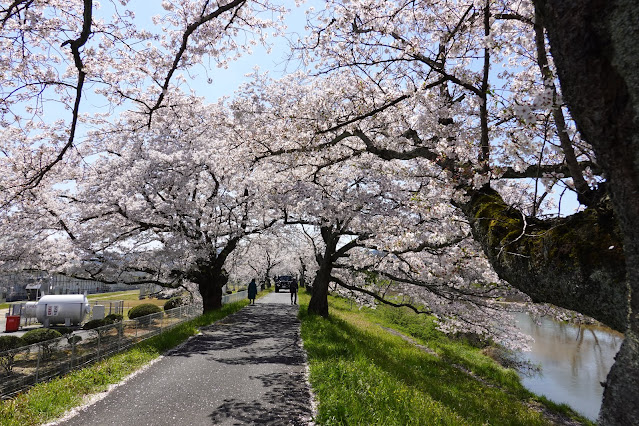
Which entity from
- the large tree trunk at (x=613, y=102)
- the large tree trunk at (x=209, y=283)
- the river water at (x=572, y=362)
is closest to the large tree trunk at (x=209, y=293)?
the large tree trunk at (x=209, y=283)

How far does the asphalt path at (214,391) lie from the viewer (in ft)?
18.3

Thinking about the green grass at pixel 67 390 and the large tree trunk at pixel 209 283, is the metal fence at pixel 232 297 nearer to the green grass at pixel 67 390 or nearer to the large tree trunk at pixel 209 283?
the large tree trunk at pixel 209 283

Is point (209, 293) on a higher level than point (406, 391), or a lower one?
higher

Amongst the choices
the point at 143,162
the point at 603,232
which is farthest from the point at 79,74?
the point at 143,162

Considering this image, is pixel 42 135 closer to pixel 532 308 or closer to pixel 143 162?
pixel 143 162

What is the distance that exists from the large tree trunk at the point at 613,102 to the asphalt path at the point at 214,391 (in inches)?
190

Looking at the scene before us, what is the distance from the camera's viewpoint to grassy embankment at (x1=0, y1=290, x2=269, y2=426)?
17.5 ft

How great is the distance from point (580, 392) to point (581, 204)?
52.2ft

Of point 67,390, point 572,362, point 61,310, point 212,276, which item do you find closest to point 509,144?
point 67,390

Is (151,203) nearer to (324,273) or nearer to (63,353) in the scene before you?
(63,353)

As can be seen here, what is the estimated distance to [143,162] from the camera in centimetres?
1406

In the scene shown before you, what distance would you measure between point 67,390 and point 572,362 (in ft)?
75.2

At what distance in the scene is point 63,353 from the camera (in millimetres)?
8648

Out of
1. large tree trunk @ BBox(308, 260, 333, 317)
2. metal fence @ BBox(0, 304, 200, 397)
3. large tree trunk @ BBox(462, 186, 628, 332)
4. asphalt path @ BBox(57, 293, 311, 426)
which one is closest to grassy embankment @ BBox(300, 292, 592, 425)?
asphalt path @ BBox(57, 293, 311, 426)
